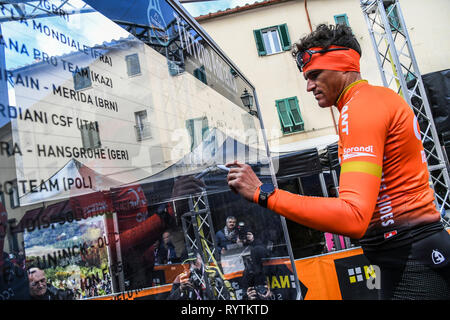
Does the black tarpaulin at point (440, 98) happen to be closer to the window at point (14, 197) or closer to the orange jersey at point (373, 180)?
the orange jersey at point (373, 180)

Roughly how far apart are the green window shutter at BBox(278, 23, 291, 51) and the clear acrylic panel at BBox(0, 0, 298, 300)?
11.7 m

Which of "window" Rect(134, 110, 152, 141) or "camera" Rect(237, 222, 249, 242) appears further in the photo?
"camera" Rect(237, 222, 249, 242)

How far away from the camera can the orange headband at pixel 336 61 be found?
1.50 metres

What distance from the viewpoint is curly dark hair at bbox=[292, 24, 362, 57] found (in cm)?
155

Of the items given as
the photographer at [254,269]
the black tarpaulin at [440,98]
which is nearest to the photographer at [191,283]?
the photographer at [254,269]

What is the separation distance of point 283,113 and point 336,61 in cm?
1120

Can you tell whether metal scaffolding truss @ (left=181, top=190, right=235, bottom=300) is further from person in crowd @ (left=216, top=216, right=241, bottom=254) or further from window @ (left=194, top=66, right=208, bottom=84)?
window @ (left=194, top=66, right=208, bottom=84)

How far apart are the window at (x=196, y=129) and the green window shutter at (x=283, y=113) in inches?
429

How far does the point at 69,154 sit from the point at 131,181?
261 millimetres

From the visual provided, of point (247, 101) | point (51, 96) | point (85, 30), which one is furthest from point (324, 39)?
point (247, 101)

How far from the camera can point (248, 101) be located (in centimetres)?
315

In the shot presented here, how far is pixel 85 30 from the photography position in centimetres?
106

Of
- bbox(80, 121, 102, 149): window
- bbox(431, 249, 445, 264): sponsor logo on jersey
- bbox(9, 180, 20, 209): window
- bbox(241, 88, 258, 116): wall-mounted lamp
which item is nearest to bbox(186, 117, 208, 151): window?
bbox(80, 121, 102, 149): window

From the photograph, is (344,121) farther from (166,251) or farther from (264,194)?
(166,251)
